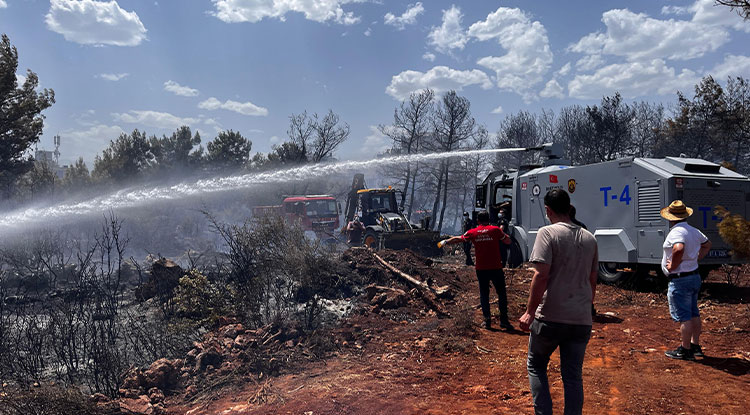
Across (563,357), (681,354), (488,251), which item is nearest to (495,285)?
(488,251)

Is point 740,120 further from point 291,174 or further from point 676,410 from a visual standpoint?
point 291,174

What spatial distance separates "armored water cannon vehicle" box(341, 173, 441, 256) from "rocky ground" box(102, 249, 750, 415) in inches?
323

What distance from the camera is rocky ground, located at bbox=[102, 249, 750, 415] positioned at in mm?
4320

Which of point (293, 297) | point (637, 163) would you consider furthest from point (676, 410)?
point (293, 297)

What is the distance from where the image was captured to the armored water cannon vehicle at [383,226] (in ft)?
54.3

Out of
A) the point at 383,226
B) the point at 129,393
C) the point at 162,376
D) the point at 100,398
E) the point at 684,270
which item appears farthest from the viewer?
the point at 383,226

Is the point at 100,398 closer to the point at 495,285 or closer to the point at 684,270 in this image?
the point at 495,285

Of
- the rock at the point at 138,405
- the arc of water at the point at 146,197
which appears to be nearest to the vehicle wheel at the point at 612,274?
the arc of water at the point at 146,197

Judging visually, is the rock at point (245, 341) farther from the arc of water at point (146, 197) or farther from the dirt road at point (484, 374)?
the arc of water at point (146, 197)

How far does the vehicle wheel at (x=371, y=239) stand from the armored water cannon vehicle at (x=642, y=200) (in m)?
7.37

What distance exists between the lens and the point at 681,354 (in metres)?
5.14

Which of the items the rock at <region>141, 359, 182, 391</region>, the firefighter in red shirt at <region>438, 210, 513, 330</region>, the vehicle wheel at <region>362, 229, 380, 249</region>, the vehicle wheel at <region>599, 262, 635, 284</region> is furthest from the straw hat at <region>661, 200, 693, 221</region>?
the vehicle wheel at <region>362, 229, 380, 249</region>

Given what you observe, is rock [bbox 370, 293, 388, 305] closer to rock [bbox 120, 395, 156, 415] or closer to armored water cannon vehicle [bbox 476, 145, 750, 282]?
rock [bbox 120, 395, 156, 415]

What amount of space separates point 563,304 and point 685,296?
103 inches
